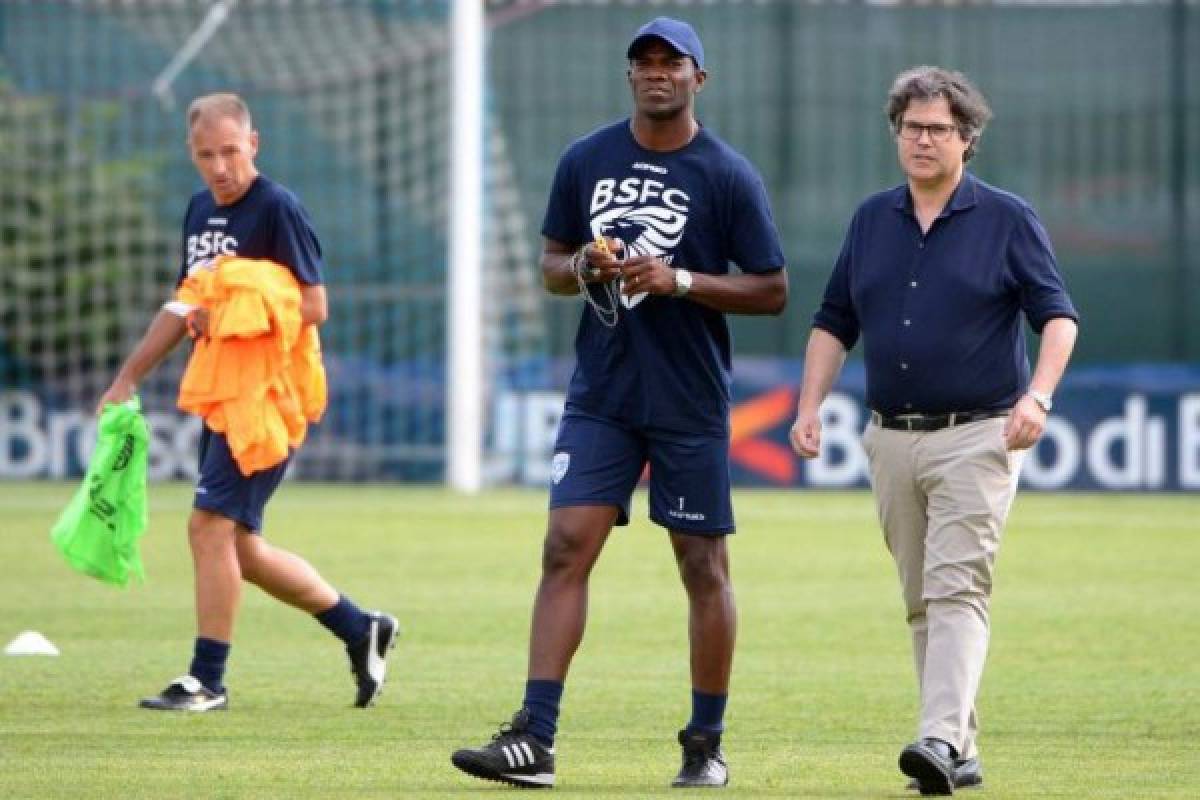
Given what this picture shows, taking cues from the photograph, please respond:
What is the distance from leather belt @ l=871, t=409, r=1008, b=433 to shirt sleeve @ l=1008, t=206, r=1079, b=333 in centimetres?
29

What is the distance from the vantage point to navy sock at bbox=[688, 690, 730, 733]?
7957mm

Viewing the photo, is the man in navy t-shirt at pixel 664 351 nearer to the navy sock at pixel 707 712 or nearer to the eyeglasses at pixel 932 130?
the navy sock at pixel 707 712

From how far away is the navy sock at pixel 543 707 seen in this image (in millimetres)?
7668

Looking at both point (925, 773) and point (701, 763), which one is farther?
point (701, 763)

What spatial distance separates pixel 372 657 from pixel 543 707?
2.45 meters

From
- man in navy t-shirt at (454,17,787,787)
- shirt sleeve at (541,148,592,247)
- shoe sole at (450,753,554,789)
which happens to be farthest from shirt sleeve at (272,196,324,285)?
shoe sole at (450,753,554,789)

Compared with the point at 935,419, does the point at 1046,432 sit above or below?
below

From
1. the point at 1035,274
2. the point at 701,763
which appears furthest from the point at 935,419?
the point at 701,763

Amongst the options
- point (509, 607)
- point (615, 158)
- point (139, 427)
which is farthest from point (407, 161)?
point (615, 158)

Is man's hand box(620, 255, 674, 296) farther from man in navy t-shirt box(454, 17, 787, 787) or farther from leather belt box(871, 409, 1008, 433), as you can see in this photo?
leather belt box(871, 409, 1008, 433)

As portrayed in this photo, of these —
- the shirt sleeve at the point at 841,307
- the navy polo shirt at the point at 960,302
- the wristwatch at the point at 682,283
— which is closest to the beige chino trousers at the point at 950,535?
the navy polo shirt at the point at 960,302

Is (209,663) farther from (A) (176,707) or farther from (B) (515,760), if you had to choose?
(B) (515,760)

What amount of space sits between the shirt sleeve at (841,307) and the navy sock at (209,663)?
2.86 metres

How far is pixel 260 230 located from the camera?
10031 millimetres
